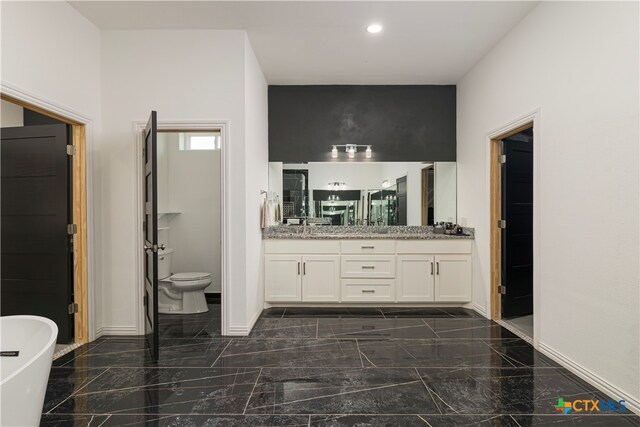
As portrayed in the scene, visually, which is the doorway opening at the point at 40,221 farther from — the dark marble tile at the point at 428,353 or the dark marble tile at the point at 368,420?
the dark marble tile at the point at 428,353

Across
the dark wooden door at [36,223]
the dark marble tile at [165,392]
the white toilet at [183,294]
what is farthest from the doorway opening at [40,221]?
the white toilet at [183,294]

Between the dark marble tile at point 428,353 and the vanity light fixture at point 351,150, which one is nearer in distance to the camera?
the dark marble tile at point 428,353

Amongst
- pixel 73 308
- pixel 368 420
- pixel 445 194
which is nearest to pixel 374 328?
pixel 368 420

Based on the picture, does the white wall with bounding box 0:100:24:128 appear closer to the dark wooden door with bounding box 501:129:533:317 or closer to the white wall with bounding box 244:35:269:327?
the white wall with bounding box 244:35:269:327

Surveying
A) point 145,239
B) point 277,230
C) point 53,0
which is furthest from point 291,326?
point 53,0

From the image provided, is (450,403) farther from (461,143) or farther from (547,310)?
(461,143)

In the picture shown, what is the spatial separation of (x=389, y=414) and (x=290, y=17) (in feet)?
10.1

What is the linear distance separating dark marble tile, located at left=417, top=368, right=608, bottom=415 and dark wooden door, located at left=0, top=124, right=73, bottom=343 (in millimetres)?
3107

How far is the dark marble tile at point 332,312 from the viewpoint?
162 inches

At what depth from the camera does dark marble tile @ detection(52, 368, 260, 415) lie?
2.15m

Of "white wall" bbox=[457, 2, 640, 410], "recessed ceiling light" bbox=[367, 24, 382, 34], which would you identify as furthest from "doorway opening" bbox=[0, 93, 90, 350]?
"white wall" bbox=[457, 2, 640, 410]

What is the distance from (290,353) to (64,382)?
158cm

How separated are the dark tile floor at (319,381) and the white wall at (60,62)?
3.41 ft

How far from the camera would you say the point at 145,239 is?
3.38 meters
